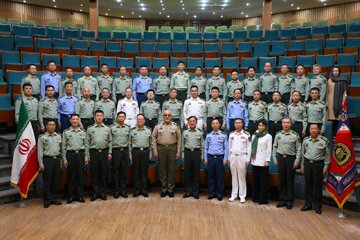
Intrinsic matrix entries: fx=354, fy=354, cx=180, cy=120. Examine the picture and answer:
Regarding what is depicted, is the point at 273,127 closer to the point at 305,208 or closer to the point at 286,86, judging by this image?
the point at 286,86

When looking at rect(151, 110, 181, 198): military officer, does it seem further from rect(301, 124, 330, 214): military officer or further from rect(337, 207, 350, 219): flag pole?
rect(337, 207, 350, 219): flag pole

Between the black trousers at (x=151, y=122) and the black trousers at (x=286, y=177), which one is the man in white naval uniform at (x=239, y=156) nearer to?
the black trousers at (x=286, y=177)

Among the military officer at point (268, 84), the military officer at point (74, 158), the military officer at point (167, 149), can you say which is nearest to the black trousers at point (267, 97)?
the military officer at point (268, 84)

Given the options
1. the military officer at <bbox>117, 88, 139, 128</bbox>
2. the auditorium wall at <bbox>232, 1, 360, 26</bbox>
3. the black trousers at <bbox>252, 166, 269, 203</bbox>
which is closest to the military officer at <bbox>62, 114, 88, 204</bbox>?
the military officer at <bbox>117, 88, 139, 128</bbox>

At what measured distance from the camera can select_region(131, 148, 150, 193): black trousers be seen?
17.0 ft

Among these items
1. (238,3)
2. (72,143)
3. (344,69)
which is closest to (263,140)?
(72,143)

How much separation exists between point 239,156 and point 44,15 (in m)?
15.0

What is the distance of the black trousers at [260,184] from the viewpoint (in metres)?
4.89

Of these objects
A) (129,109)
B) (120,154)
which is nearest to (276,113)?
(129,109)

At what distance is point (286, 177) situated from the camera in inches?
188

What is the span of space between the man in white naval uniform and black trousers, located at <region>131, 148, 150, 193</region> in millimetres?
1238

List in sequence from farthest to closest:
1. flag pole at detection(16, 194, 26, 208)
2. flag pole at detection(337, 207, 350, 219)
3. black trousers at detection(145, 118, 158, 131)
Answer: black trousers at detection(145, 118, 158, 131) → flag pole at detection(16, 194, 26, 208) → flag pole at detection(337, 207, 350, 219)

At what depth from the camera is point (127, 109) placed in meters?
5.64

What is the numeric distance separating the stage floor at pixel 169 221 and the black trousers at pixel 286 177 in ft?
0.59
